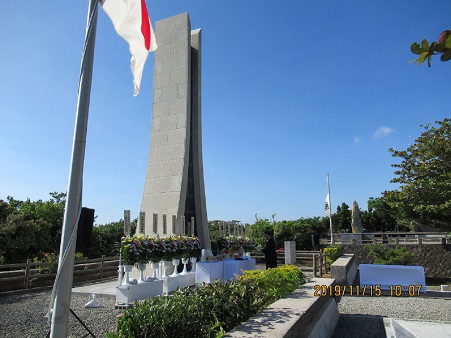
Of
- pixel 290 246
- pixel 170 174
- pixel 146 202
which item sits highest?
pixel 170 174

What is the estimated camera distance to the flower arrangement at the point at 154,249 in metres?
8.68

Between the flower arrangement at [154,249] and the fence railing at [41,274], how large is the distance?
16.4 ft

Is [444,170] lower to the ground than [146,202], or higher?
higher

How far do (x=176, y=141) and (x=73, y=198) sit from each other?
11670 millimetres

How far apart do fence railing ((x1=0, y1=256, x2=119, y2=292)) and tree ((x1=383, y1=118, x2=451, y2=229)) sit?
14513 mm

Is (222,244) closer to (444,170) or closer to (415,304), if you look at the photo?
(415,304)

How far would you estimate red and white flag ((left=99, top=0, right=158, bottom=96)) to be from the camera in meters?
3.50

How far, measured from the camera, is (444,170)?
51.0 feet

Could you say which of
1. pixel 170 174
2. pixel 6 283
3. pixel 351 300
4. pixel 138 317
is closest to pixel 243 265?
pixel 351 300

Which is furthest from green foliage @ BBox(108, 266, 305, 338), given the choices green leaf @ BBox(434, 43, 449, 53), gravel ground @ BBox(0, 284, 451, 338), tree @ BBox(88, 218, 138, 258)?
tree @ BBox(88, 218, 138, 258)

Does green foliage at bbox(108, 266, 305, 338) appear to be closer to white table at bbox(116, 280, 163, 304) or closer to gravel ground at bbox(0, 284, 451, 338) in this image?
gravel ground at bbox(0, 284, 451, 338)

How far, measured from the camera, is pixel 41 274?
12008 millimetres

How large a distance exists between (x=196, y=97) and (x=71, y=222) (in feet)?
44.7

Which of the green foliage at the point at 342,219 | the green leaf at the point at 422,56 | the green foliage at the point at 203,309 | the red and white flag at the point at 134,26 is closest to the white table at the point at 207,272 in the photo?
the green foliage at the point at 203,309
